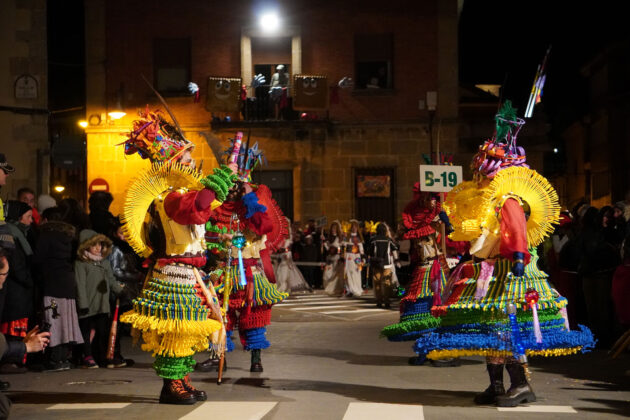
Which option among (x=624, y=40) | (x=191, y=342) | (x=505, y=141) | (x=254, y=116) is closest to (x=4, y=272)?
(x=191, y=342)

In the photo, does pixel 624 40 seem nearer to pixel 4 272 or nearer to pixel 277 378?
pixel 277 378

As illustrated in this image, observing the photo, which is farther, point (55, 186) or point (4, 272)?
point (55, 186)

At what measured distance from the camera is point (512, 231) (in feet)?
27.1

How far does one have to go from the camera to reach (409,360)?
11.6m

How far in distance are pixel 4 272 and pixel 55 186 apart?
29.1 meters

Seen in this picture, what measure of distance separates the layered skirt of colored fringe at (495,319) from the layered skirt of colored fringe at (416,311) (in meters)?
2.65

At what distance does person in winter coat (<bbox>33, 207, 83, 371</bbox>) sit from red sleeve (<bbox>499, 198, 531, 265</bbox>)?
534cm

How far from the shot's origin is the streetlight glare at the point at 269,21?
2900 cm

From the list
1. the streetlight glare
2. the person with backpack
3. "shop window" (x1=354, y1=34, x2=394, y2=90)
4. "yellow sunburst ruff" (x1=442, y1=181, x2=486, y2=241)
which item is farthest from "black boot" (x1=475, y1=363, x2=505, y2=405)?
the streetlight glare

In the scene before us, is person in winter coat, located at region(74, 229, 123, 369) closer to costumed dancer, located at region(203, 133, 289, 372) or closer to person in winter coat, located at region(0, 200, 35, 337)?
person in winter coat, located at region(0, 200, 35, 337)

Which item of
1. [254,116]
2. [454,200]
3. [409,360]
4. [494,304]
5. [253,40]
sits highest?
[253,40]

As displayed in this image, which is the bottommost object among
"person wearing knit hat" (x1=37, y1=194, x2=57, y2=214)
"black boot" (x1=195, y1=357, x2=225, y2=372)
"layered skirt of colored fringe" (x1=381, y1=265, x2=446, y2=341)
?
"black boot" (x1=195, y1=357, x2=225, y2=372)

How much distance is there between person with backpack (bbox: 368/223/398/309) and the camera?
19.8 metres

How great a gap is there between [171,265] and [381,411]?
7.13 feet
